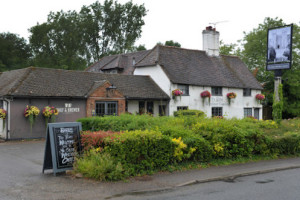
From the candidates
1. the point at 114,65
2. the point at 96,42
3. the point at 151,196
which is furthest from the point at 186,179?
the point at 96,42

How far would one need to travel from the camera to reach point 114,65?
33.5 metres

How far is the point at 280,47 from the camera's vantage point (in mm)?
17766

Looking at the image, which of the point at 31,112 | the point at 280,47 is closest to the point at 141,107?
the point at 31,112

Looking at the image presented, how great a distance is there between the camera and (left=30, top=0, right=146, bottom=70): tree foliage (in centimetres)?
4672

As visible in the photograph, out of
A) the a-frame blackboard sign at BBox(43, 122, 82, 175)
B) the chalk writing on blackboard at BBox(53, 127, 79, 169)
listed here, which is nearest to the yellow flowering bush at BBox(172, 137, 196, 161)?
the a-frame blackboard sign at BBox(43, 122, 82, 175)

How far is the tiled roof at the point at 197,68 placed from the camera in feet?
91.7

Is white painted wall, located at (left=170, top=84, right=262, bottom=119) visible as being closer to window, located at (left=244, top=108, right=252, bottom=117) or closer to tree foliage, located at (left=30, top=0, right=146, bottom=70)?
window, located at (left=244, top=108, right=252, bottom=117)

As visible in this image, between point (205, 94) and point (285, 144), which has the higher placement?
point (205, 94)

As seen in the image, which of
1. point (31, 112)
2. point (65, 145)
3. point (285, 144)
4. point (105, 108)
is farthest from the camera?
point (105, 108)

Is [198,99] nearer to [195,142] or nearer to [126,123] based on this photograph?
[126,123]

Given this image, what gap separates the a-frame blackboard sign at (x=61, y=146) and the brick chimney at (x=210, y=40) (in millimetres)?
24949

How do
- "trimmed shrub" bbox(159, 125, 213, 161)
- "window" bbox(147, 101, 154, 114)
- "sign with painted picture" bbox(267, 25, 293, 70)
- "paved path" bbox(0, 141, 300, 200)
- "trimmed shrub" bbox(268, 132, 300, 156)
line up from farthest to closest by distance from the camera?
"window" bbox(147, 101, 154, 114), "sign with painted picture" bbox(267, 25, 293, 70), "trimmed shrub" bbox(268, 132, 300, 156), "trimmed shrub" bbox(159, 125, 213, 161), "paved path" bbox(0, 141, 300, 200)

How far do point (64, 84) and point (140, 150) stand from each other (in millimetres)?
13953

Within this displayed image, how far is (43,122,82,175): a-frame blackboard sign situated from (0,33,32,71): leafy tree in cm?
3597
